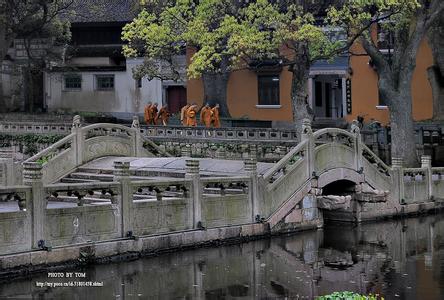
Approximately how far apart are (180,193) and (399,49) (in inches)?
522

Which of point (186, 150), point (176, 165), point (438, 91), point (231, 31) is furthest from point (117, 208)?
point (438, 91)

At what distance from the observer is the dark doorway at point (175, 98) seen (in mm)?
47156

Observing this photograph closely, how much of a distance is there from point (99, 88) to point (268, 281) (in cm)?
3556

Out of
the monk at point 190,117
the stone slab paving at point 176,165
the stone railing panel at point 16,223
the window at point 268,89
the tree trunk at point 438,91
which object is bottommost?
the stone railing panel at point 16,223

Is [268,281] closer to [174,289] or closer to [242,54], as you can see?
[174,289]

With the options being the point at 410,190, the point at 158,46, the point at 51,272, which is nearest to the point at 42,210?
the point at 51,272

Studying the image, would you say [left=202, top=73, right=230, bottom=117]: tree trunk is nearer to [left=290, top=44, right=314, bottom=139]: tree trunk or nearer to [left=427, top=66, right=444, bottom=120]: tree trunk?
[left=427, top=66, right=444, bottom=120]: tree trunk

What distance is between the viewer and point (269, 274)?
48.2ft

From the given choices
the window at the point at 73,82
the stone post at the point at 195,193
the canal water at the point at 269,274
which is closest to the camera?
the canal water at the point at 269,274

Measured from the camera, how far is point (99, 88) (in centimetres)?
4822

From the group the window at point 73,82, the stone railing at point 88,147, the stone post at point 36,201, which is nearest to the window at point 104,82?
the window at point 73,82

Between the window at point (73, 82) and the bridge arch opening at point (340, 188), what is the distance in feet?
95.8

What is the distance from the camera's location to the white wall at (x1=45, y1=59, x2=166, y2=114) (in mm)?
47062

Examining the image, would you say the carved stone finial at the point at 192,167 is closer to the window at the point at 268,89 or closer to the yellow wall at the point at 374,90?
the yellow wall at the point at 374,90
